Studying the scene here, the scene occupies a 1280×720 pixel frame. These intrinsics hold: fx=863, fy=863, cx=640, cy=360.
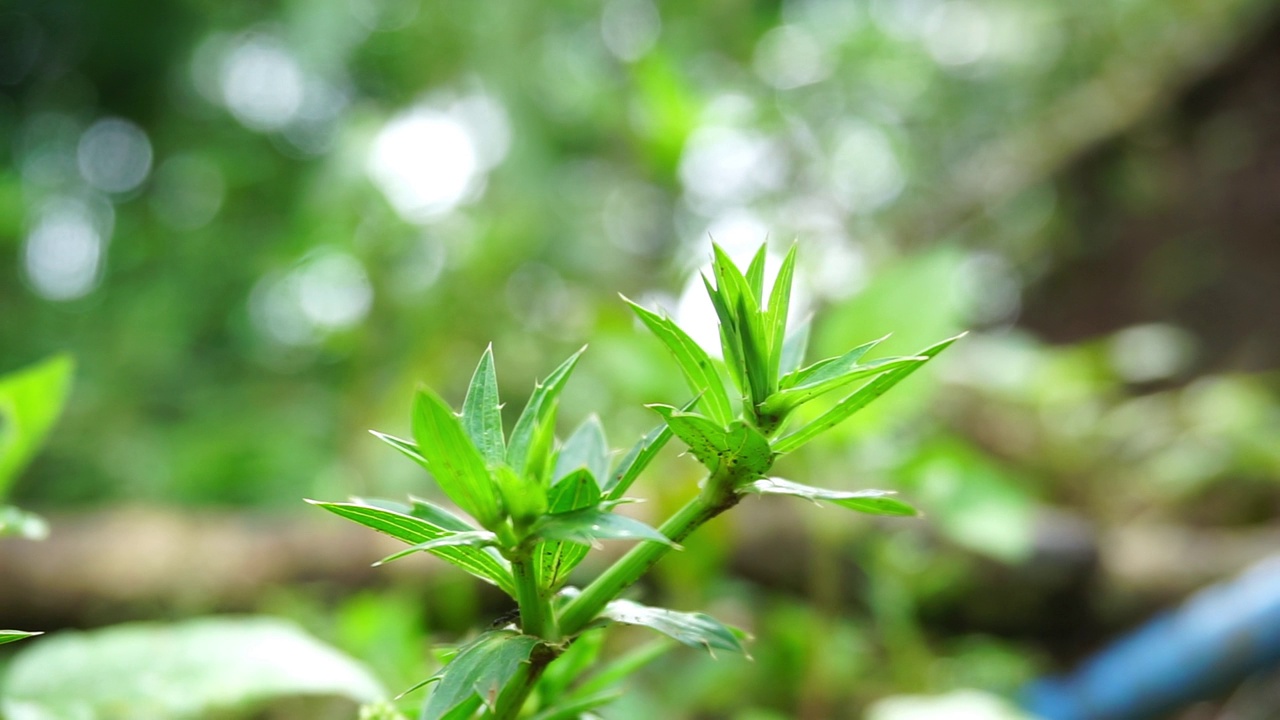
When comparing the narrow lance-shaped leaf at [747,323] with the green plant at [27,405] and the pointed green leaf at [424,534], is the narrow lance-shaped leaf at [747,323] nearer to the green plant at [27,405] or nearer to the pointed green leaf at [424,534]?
the pointed green leaf at [424,534]

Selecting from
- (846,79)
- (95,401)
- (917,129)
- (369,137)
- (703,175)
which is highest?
(917,129)

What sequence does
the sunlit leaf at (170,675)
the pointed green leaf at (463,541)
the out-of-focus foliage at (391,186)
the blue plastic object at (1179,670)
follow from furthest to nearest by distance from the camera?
the out-of-focus foliage at (391,186), the blue plastic object at (1179,670), the sunlit leaf at (170,675), the pointed green leaf at (463,541)

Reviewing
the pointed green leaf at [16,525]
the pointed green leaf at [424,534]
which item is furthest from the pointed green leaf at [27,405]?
the pointed green leaf at [424,534]

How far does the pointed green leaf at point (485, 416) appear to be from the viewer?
0.55 feet

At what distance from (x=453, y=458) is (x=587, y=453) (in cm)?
5

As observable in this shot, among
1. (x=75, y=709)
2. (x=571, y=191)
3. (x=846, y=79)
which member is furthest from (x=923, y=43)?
(x=75, y=709)

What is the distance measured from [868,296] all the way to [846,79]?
3.85ft

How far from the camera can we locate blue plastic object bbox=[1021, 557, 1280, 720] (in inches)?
23.7

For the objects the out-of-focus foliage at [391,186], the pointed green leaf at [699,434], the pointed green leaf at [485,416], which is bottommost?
the pointed green leaf at [485,416]

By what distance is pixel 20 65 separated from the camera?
158 cm

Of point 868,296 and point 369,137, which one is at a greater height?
point 369,137

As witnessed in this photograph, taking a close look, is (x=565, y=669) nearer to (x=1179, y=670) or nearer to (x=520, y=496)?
(x=520, y=496)

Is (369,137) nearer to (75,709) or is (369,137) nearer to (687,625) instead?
(75,709)

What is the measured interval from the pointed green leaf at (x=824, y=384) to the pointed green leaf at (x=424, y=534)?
2.4 inches
